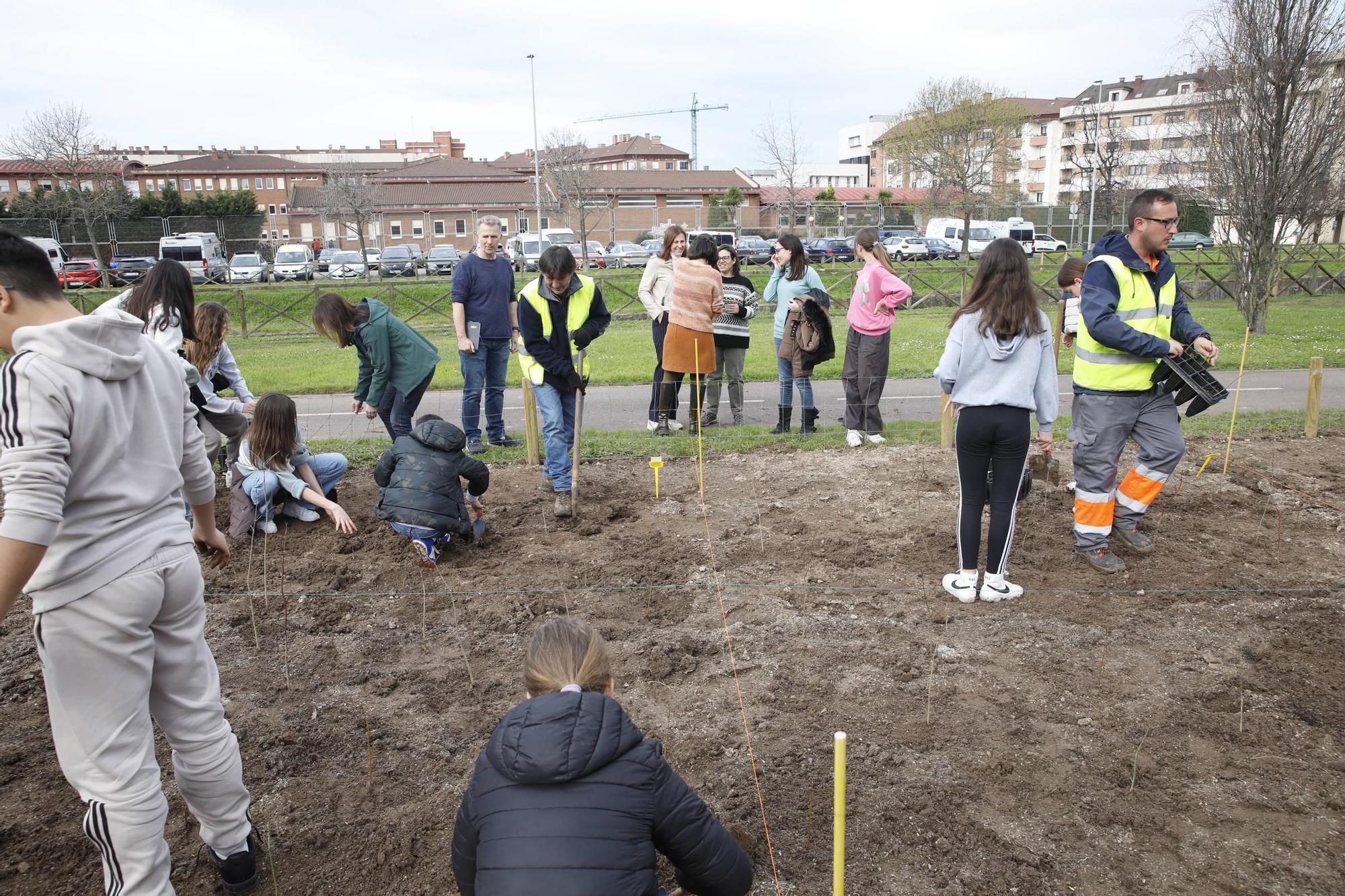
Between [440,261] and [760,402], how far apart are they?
29.0 m

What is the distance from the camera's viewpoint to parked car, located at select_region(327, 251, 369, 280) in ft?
121

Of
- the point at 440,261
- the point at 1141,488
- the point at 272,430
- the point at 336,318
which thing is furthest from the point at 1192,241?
the point at 272,430

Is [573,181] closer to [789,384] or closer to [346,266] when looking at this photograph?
[346,266]

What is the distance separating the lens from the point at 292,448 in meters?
6.12

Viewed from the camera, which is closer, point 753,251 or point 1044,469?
point 1044,469

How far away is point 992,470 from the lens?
16.4ft

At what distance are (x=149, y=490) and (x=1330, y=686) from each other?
15.8ft

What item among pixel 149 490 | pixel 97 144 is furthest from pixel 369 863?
pixel 97 144

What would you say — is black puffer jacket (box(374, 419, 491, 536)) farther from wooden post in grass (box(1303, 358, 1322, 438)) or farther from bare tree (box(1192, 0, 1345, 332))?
bare tree (box(1192, 0, 1345, 332))

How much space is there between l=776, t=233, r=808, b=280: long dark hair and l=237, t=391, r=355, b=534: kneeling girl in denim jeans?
15.1 ft

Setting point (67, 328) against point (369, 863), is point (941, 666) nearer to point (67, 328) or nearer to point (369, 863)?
point (369, 863)

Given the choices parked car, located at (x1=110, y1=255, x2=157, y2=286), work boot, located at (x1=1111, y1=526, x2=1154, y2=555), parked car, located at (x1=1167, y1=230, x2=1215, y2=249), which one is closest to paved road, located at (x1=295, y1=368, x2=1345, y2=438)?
work boot, located at (x1=1111, y1=526, x2=1154, y2=555)

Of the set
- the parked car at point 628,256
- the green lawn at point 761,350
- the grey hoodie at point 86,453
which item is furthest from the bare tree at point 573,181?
the grey hoodie at point 86,453

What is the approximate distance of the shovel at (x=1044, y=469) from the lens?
22.4 ft
